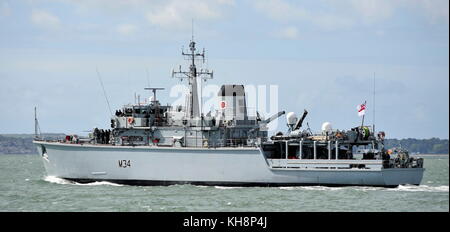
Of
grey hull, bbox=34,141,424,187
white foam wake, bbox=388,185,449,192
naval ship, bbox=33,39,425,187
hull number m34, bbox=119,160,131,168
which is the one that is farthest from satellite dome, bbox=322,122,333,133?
hull number m34, bbox=119,160,131,168

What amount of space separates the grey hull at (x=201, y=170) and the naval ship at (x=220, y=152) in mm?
54

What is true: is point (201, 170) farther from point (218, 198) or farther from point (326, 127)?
point (326, 127)

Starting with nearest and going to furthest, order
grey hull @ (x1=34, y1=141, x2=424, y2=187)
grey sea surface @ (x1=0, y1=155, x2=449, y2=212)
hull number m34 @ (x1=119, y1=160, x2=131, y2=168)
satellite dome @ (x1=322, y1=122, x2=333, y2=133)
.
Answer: grey sea surface @ (x1=0, y1=155, x2=449, y2=212), grey hull @ (x1=34, y1=141, x2=424, y2=187), satellite dome @ (x1=322, y1=122, x2=333, y2=133), hull number m34 @ (x1=119, y1=160, x2=131, y2=168)

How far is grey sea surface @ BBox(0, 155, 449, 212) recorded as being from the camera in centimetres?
3731

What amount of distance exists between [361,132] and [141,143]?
12.7 meters

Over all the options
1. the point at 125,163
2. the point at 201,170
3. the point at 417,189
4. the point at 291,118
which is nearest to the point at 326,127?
the point at 291,118

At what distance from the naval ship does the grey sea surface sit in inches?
27.5

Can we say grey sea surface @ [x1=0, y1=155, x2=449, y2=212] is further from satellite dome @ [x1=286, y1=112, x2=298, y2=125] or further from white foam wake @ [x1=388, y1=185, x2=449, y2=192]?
satellite dome @ [x1=286, y1=112, x2=298, y2=125]

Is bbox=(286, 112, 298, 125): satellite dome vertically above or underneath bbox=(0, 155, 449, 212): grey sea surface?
above

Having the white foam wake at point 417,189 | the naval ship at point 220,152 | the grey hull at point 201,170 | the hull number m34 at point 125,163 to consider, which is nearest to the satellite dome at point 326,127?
the naval ship at point 220,152

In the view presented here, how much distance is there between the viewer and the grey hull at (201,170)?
146ft

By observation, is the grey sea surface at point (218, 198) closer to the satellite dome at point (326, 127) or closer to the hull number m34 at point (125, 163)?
the hull number m34 at point (125, 163)

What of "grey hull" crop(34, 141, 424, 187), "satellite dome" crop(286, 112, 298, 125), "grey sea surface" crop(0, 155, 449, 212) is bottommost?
"grey sea surface" crop(0, 155, 449, 212)
